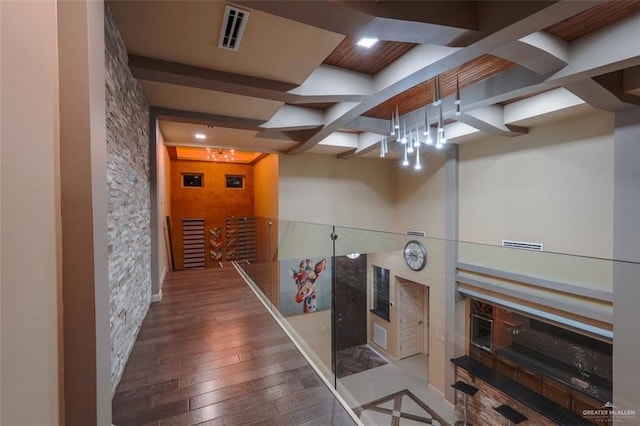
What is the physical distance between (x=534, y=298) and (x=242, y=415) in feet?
16.2

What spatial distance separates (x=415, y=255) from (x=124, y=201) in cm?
563

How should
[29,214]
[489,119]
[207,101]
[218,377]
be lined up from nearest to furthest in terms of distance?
1. [29,214]
2. [218,377]
3. [207,101]
4. [489,119]

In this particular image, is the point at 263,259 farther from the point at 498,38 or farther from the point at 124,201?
the point at 498,38

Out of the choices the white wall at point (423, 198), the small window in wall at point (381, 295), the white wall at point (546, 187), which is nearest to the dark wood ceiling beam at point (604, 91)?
the white wall at point (546, 187)

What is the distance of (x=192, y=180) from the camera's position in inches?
→ 328

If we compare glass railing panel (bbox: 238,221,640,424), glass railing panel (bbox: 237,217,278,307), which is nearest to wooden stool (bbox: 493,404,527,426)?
glass railing panel (bbox: 238,221,640,424)

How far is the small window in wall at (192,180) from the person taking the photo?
26.9ft

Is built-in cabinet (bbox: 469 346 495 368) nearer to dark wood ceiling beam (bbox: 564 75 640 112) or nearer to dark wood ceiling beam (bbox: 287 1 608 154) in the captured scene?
dark wood ceiling beam (bbox: 564 75 640 112)

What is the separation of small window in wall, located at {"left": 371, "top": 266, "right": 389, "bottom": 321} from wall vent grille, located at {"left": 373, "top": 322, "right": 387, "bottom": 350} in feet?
1.16

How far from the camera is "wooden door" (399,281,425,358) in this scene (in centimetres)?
708

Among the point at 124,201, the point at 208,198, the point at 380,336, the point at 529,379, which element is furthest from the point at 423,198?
the point at 124,201

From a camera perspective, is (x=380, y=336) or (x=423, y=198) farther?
(x=380, y=336)

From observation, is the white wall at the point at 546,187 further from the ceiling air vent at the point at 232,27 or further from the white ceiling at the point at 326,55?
the ceiling air vent at the point at 232,27

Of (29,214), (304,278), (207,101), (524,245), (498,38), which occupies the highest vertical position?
(207,101)
